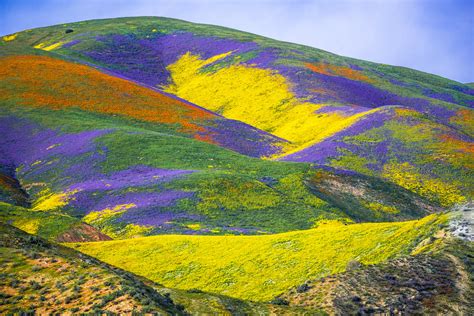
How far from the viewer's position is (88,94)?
9869cm

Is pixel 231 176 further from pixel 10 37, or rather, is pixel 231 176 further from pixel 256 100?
pixel 10 37

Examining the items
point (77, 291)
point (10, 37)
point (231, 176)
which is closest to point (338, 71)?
point (231, 176)

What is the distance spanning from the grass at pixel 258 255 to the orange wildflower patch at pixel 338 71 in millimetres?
104180

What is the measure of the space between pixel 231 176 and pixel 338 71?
87.0m

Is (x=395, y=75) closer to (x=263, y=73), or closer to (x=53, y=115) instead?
(x=263, y=73)

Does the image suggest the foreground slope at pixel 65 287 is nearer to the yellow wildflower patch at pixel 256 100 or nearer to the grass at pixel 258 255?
the grass at pixel 258 255

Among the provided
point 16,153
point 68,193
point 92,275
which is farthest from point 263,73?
point 92,275

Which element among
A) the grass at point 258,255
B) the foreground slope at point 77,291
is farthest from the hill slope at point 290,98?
the foreground slope at point 77,291

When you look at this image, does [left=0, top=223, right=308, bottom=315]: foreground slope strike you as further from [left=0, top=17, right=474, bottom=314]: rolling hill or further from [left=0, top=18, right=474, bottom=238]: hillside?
[left=0, top=18, right=474, bottom=238]: hillside

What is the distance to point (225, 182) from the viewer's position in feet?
204

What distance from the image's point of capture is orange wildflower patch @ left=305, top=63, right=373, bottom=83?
13975 cm

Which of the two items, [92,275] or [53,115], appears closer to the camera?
[92,275]

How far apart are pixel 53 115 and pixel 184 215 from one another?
4307 centimetres

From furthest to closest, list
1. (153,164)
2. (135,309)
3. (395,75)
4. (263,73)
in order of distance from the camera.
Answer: (395,75) → (263,73) → (153,164) → (135,309)
